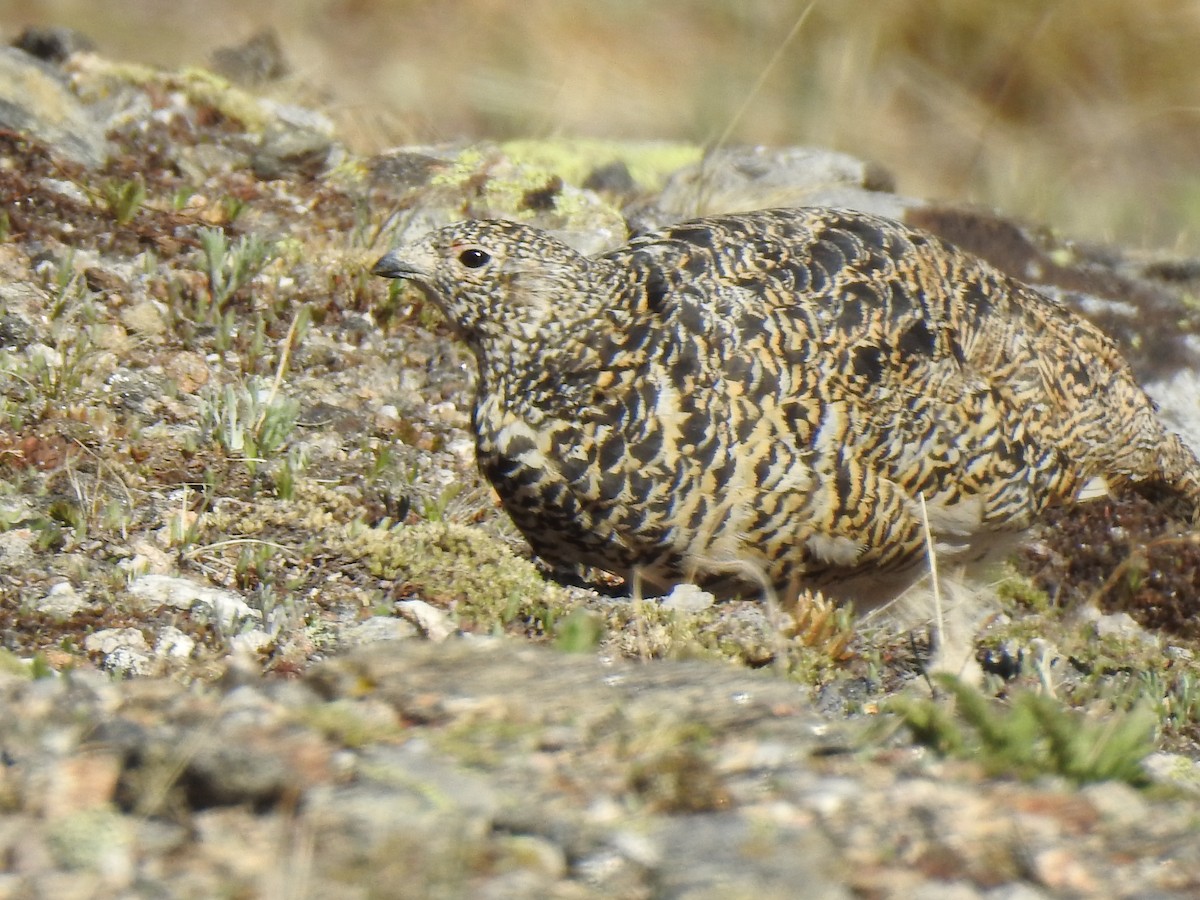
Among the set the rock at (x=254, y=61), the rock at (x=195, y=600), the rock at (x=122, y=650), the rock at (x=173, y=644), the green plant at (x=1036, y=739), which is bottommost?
the rock at (x=122, y=650)

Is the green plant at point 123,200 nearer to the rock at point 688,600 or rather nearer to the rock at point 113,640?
the rock at point 113,640

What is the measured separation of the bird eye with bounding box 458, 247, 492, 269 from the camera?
5.10 metres

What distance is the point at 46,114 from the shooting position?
727cm

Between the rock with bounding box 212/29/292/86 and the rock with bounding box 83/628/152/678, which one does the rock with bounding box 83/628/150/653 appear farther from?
the rock with bounding box 212/29/292/86

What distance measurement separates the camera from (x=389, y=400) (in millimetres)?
6359

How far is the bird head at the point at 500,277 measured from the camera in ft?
16.6

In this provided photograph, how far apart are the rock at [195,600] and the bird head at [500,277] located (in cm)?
117

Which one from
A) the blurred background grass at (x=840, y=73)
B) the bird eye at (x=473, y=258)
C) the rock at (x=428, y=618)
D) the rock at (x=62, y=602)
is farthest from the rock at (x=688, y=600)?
the blurred background grass at (x=840, y=73)

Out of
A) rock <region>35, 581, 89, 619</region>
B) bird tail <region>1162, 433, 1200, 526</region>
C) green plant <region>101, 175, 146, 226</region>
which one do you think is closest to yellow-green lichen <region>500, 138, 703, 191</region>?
green plant <region>101, 175, 146, 226</region>

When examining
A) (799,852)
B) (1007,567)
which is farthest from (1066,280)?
A: (799,852)

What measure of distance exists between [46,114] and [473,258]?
3202 millimetres

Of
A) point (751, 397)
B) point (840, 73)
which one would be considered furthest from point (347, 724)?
point (840, 73)

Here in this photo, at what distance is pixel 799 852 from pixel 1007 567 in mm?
4572

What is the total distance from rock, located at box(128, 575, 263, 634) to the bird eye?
1306 mm
